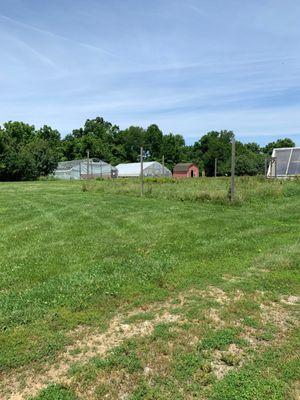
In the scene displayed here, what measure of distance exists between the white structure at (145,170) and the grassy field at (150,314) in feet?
178

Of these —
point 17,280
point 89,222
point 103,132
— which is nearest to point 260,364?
point 17,280

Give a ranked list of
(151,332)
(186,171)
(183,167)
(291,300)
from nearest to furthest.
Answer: (151,332)
(291,300)
(186,171)
(183,167)

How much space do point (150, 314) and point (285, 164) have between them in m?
27.5

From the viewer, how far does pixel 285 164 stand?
96.1ft

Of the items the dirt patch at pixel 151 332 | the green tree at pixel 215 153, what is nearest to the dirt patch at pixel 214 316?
the dirt patch at pixel 151 332

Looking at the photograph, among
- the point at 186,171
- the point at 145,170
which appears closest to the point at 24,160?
the point at 145,170

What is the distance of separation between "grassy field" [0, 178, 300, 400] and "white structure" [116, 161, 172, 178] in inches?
2131

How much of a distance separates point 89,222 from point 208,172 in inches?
2811

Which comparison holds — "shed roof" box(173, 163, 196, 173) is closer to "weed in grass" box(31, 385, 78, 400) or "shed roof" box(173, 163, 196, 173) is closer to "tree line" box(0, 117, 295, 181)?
"tree line" box(0, 117, 295, 181)

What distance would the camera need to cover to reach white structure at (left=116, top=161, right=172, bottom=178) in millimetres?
62812

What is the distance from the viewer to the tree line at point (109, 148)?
53.2 m

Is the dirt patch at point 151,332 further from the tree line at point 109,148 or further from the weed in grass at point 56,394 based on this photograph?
the tree line at point 109,148

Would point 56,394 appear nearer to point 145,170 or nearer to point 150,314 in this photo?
point 150,314

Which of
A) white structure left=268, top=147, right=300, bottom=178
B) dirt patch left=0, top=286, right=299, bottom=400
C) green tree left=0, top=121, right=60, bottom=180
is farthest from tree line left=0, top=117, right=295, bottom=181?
dirt patch left=0, top=286, right=299, bottom=400
